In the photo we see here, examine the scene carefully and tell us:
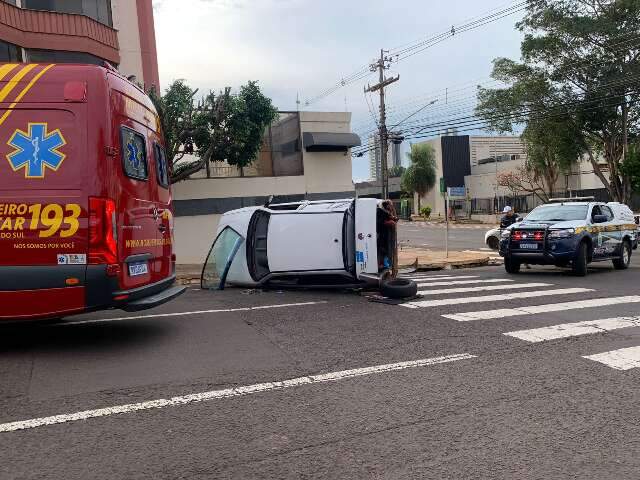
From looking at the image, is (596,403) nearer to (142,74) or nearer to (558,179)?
(142,74)

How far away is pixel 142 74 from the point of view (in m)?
20.7

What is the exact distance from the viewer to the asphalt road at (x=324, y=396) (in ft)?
11.6

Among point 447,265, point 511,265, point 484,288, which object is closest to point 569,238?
point 511,265

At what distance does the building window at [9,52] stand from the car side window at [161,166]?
1144 centimetres

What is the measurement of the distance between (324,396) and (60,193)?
3.28m

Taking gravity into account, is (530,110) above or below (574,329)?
above

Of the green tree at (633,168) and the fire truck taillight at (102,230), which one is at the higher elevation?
the green tree at (633,168)

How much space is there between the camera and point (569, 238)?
1303cm

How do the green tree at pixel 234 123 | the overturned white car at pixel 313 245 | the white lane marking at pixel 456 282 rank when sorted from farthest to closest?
the green tree at pixel 234 123 → the white lane marking at pixel 456 282 → the overturned white car at pixel 313 245

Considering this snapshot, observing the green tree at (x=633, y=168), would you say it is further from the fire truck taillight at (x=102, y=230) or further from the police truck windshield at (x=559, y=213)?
the fire truck taillight at (x=102, y=230)

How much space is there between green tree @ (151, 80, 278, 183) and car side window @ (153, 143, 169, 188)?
1068cm

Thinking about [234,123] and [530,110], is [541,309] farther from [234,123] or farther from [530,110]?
[530,110]

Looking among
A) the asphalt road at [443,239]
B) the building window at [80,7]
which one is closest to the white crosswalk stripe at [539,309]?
the building window at [80,7]

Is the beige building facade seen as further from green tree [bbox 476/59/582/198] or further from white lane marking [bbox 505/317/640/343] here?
green tree [bbox 476/59/582/198]
